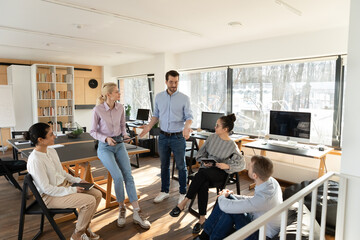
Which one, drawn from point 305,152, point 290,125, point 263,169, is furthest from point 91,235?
point 290,125

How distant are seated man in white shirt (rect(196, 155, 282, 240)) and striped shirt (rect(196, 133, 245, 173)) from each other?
770 millimetres

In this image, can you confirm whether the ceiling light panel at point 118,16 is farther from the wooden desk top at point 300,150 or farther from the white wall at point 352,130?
the white wall at point 352,130

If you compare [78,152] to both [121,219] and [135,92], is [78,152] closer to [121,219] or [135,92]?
[121,219]

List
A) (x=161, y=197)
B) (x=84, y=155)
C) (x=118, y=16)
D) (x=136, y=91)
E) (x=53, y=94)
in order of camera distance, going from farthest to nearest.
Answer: (x=136, y=91)
(x=53, y=94)
(x=161, y=197)
(x=118, y=16)
(x=84, y=155)

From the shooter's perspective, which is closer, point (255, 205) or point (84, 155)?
point (255, 205)

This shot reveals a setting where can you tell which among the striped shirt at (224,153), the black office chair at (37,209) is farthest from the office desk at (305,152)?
the black office chair at (37,209)

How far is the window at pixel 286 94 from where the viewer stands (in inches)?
162

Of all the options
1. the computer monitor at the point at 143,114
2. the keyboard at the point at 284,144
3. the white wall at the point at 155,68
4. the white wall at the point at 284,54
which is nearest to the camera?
the keyboard at the point at 284,144

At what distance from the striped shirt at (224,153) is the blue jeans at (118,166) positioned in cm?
84

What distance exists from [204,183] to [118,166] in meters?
0.99

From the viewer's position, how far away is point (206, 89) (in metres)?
5.89

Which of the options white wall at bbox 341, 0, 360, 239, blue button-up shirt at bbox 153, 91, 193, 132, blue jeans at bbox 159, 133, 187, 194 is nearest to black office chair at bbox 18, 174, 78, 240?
blue jeans at bbox 159, 133, 187, 194

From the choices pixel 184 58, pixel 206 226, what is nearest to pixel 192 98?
pixel 184 58

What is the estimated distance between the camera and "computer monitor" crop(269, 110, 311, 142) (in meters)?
3.75
